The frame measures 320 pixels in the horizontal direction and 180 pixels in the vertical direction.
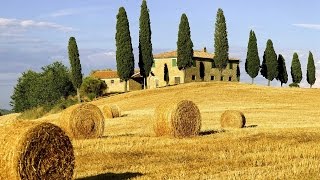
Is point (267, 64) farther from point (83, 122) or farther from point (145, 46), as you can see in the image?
point (83, 122)

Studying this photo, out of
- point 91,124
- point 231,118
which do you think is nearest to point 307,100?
point 231,118

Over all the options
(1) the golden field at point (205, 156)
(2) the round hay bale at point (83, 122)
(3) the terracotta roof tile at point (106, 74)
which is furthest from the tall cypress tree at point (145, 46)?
(2) the round hay bale at point (83, 122)

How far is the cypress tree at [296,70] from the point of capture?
10506 cm

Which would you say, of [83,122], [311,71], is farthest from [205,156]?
[311,71]

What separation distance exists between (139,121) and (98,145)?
57.4 feet

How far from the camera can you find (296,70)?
105 meters

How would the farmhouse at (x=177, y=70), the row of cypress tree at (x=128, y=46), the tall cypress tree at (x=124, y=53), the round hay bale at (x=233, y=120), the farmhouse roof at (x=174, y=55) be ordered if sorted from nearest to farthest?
the round hay bale at (x=233, y=120) → the tall cypress tree at (x=124, y=53) → the row of cypress tree at (x=128, y=46) → the farmhouse at (x=177, y=70) → the farmhouse roof at (x=174, y=55)

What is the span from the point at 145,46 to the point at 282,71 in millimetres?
33326

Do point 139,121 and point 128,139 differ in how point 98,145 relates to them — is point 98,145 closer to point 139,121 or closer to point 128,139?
point 128,139

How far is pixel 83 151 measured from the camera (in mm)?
21125

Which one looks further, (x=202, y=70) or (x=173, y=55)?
(x=202, y=70)

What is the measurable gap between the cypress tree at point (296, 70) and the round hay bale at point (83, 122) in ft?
273

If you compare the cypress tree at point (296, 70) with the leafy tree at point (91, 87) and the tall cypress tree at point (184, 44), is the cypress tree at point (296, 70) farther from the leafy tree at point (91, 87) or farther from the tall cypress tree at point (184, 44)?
the leafy tree at point (91, 87)

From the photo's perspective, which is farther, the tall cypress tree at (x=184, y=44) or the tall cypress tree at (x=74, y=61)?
the tall cypress tree at (x=184, y=44)
